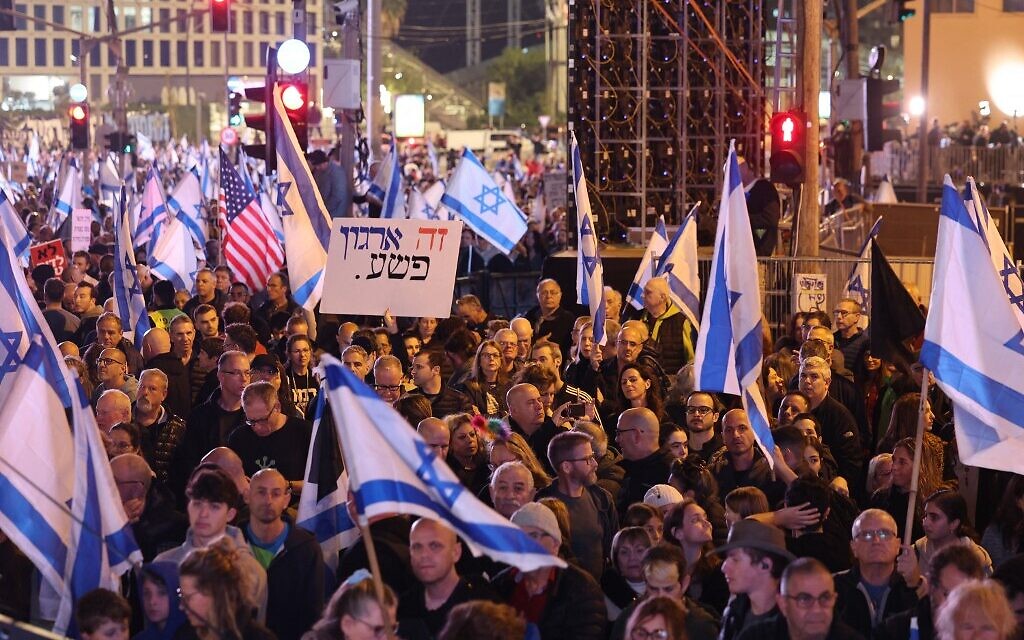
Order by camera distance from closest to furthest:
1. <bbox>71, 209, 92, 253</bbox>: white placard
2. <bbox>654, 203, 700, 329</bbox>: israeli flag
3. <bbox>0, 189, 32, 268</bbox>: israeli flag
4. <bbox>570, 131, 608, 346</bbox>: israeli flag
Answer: <bbox>570, 131, 608, 346</bbox>: israeli flag
<bbox>654, 203, 700, 329</bbox>: israeli flag
<bbox>0, 189, 32, 268</bbox>: israeli flag
<bbox>71, 209, 92, 253</bbox>: white placard

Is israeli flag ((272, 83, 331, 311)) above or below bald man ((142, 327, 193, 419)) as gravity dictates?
above

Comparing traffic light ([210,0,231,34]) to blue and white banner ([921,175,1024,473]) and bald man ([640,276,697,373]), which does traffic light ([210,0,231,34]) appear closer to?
bald man ([640,276,697,373])

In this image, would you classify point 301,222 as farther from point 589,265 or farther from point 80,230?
point 80,230

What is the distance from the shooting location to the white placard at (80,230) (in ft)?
79.4

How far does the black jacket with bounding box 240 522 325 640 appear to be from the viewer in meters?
7.68

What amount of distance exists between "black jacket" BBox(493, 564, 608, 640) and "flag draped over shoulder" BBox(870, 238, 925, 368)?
318cm

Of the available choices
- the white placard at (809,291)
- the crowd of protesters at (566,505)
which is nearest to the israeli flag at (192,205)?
the white placard at (809,291)

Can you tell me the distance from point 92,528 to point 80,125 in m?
28.6

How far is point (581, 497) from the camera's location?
890cm

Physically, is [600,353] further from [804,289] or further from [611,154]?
[611,154]

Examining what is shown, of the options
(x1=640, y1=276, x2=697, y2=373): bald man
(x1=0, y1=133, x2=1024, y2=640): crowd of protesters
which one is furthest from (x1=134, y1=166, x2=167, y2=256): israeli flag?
(x1=640, y1=276, x2=697, y2=373): bald man

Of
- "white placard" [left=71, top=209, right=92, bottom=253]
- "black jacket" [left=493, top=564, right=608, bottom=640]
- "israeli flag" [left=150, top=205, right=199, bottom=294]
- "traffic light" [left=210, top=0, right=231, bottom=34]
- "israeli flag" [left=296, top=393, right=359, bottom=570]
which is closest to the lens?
"black jacket" [left=493, top=564, right=608, bottom=640]

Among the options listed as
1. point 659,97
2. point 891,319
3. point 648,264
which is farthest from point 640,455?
point 659,97

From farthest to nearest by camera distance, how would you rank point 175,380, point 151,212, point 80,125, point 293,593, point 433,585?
1. point 80,125
2. point 151,212
3. point 175,380
4. point 293,593
5. point 433,585
